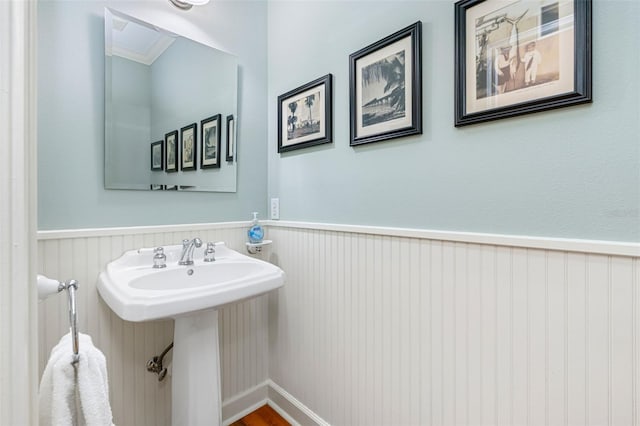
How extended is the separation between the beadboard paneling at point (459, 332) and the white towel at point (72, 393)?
908mm

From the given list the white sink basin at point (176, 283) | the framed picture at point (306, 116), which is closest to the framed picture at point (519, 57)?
the framed picture at point (306, 116)

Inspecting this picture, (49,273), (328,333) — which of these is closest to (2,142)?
(49,273)

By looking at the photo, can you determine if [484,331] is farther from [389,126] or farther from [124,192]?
[124,192]

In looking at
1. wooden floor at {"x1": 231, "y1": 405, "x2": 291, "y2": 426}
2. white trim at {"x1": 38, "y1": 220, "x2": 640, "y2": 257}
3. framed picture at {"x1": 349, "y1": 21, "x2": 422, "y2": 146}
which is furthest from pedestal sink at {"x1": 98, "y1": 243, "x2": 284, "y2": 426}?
framed picture at {"x1": 349, "y1": 21, "x2": 422, "y2": 146}

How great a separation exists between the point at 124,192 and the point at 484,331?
1434mm

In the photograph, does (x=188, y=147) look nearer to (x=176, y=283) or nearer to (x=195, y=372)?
(x=176, y=283)

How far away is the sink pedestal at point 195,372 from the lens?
113cm

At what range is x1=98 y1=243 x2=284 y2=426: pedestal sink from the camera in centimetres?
93

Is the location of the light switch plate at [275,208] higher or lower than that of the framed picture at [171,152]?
lower

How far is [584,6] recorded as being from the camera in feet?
2.44

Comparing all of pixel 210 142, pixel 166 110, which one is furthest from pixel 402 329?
pixel 166 110

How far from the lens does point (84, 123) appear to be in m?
1.17

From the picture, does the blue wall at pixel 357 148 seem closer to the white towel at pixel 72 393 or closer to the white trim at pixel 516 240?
the white trim at pixel 516 240

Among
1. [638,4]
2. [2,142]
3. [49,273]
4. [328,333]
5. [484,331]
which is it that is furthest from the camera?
[328,333]
